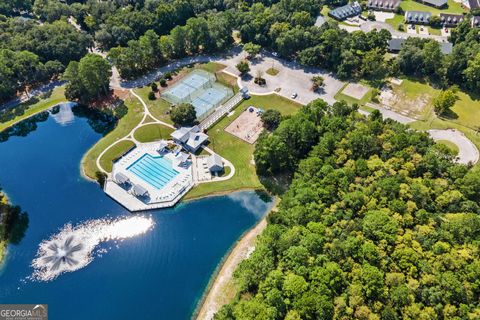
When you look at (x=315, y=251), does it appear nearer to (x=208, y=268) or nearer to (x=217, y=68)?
(x=208, y=268)

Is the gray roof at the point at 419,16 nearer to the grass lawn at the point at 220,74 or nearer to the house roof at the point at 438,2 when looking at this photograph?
the house roof at the point at 438,2

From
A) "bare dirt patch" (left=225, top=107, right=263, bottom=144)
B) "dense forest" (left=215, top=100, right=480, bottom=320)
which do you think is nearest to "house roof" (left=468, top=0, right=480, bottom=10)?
"dense forest" (left=215, top=100, right=480, bottom=320)

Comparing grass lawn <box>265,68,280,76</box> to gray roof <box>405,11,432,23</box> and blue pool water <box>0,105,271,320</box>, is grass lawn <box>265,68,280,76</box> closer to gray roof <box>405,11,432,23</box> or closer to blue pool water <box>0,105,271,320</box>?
blue pool water <box>0,105,271,320</box>

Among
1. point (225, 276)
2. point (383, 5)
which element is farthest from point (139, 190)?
point (383, 5)

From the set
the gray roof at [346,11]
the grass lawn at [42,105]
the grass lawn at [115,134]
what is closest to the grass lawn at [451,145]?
the gray roof at [346,11]

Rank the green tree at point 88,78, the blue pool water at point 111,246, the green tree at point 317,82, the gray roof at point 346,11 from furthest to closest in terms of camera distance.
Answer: the gray roof at point 346,11 → the green tree at point 317,82 → the green tree at point 88,78 → the blue pool water at point 111,246

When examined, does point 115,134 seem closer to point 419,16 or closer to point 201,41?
point 201,41
